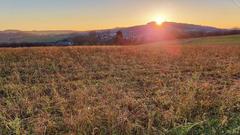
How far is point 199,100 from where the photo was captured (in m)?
8.36

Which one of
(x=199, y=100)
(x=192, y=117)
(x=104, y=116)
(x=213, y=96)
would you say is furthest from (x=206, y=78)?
(x=104, y=116)

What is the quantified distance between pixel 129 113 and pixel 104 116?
79cm

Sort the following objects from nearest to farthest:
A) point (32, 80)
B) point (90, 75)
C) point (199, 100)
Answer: point (199, 100) → point (32, 80) → point (90, 75)

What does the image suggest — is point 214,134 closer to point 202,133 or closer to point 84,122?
point 202,133

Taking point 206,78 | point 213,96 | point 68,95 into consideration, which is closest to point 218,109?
point 213,96

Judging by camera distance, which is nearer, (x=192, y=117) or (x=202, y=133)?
(x=202, y=133)

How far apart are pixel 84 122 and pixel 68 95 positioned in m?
3.24

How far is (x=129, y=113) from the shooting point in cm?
767

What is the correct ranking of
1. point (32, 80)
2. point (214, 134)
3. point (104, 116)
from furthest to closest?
point (32, 80) < point (104, 116) < point (214, 134)

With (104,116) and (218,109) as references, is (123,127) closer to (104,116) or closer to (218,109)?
(104,116)

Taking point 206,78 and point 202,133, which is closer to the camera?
point 202,133

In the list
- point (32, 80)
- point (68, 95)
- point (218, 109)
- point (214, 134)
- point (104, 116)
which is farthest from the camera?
point (32, 80)

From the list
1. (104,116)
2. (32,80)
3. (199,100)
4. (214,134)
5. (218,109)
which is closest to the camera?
(214,134)

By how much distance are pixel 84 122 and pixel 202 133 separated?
2135 millimetres
